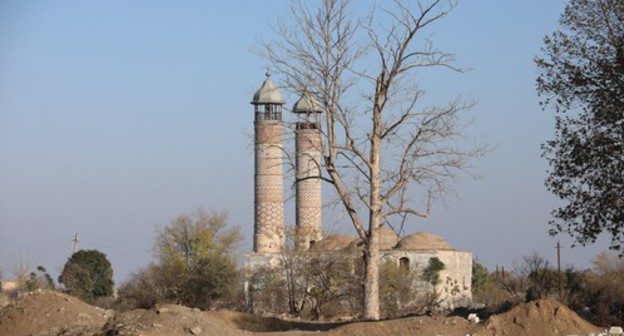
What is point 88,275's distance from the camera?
42.9m

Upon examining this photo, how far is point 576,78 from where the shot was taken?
15352 millimetres

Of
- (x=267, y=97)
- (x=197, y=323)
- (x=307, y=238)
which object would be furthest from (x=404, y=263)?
(x=197, y=323)

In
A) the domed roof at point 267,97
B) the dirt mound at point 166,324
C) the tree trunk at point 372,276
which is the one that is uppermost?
the domed roof at point 267,97

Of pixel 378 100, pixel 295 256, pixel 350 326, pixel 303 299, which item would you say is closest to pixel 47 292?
pixel 350 326

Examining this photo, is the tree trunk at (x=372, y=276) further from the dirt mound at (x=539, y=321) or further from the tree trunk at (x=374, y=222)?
the dirt mound at (x=539, y=321)

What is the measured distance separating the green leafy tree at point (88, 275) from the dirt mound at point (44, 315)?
24738 millimetres

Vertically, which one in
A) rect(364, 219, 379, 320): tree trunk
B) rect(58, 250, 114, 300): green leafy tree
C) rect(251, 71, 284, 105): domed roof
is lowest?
rect(364, 219, 379, 320): tree trunk

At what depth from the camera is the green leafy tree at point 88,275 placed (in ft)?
138

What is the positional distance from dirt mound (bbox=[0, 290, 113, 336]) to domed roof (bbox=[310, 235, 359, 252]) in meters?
20.1

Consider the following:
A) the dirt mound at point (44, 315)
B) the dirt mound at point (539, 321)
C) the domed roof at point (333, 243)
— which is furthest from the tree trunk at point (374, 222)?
the domed roof at point (333, 243)

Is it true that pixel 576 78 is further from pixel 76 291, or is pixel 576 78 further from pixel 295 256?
pixel 76 291

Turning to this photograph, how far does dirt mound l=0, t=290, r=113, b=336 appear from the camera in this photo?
49.1 ft

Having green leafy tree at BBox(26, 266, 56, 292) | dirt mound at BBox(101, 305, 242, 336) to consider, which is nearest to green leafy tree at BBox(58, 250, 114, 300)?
green leafy tree at BBox(26, 266, 56, 292)

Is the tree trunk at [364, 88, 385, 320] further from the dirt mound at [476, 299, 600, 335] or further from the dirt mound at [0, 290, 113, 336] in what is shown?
the dirt mound at [0, 290, 113, 336]
